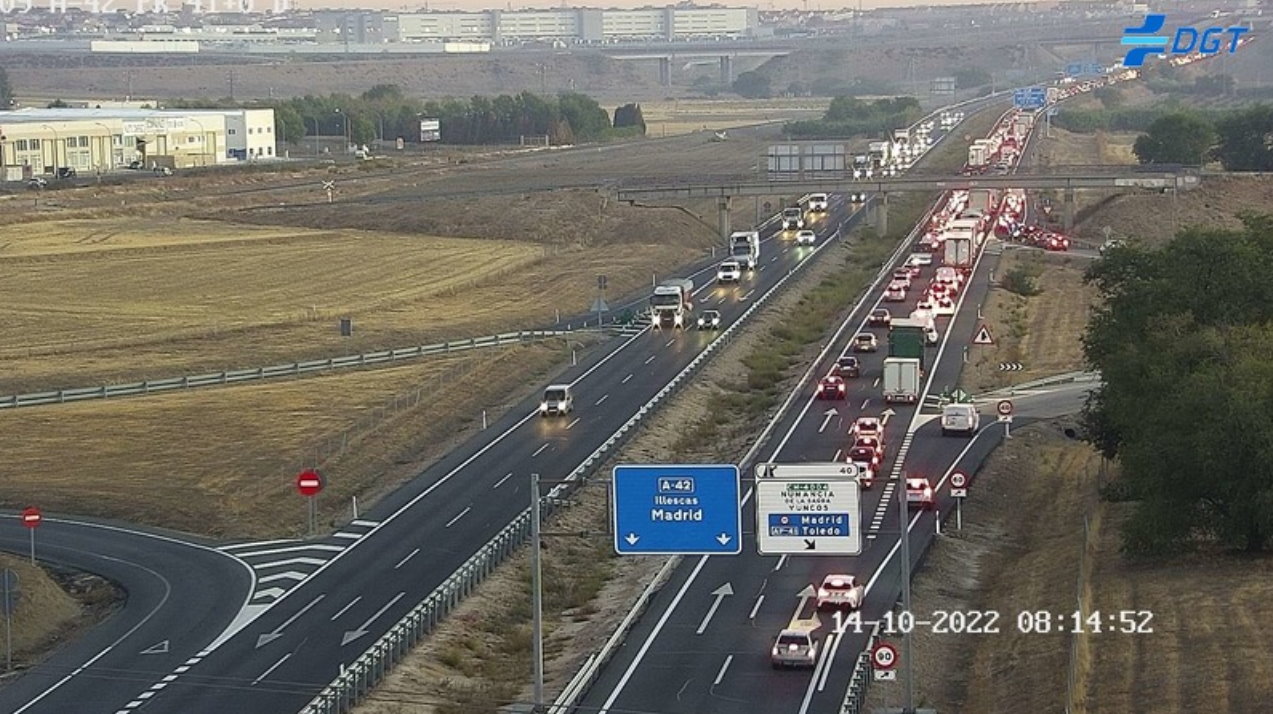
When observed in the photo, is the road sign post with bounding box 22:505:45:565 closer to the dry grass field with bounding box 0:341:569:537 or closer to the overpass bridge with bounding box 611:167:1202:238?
Result: the dry grass field with bounding box 0:341:569:537

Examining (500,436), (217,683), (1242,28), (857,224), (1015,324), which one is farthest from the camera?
(857,224)

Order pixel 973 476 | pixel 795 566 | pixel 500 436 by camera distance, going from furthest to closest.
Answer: pixel 500 436 → pixel 973 476 → pixel 795 566

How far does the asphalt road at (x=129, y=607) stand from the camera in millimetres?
36406

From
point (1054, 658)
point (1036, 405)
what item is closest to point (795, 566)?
point (1054, 658)

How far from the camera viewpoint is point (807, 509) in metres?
34.1

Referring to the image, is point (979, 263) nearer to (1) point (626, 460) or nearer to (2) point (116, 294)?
(2) point (116, 294)

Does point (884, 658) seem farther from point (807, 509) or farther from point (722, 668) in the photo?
point (722, 668)

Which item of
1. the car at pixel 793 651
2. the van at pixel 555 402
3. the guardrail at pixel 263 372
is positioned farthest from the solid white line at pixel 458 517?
the guardrail at pixel 263 372

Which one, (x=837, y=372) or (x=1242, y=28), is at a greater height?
(x=1242, y=28)

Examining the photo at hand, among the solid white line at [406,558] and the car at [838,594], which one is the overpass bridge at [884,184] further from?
the car at [838,594]

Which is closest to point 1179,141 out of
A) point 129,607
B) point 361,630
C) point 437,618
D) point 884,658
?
point 437,618

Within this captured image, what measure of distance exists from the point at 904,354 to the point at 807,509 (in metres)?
36.2

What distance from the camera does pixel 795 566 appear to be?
4469 centimetres

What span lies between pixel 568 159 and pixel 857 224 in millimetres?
49178
